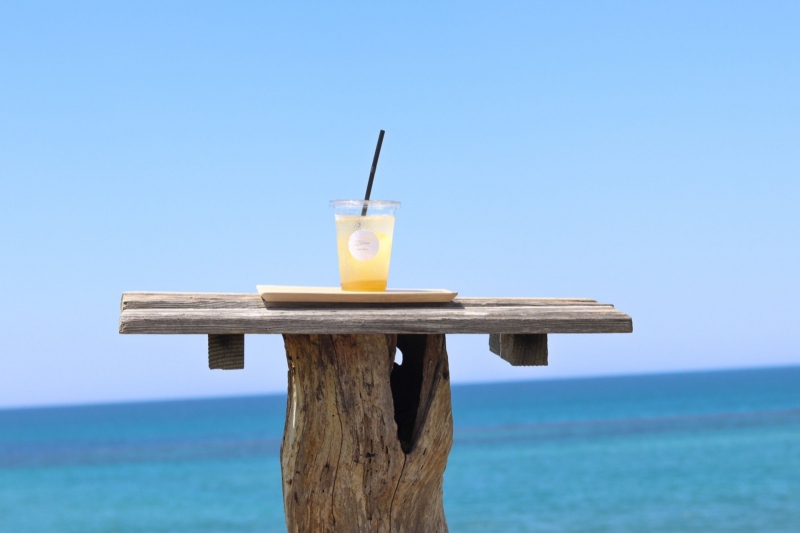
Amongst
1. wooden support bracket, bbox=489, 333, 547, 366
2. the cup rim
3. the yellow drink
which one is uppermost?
the cup rim

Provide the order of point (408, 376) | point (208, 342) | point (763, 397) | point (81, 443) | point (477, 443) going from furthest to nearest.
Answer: point (763, 397) < point (81, 443) < point (477, 443) < point (408, 376) < point (208, 342)

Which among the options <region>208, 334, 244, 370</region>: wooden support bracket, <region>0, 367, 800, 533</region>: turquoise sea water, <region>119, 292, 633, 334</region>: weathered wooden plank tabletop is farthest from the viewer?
<region>0, 367, 800, 533</region>: turquoise sea water

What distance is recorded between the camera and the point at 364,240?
309 cm

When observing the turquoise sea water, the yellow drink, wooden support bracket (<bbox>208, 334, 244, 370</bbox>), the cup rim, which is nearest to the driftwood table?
wooden support bracket (<bbox>208, 334, 244, 370</bbox>)

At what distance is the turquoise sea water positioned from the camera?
1197cm

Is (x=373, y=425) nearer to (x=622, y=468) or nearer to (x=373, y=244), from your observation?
(x=373, y=244)

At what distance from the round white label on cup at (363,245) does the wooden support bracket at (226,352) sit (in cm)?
54

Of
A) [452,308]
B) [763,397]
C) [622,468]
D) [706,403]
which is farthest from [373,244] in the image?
[763,397]

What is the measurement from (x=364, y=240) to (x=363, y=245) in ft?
0.07

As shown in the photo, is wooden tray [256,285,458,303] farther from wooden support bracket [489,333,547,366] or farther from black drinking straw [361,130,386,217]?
black drinking straw [361,130,386,217]

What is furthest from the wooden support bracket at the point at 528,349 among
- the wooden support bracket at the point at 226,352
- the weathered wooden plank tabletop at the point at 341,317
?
the wooden support bracket at the point at 226,352

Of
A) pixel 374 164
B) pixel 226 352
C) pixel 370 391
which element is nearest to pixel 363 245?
pixel 374 164

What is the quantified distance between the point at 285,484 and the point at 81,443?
2325 cm

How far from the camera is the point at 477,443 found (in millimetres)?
20281
